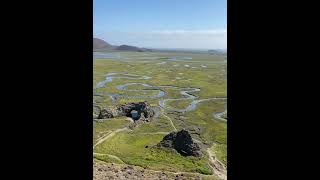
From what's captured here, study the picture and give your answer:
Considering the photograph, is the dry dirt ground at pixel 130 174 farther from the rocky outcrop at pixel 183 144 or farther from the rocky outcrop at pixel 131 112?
the rocky outcrop at pixel 131 112

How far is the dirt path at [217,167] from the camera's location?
1362 cm

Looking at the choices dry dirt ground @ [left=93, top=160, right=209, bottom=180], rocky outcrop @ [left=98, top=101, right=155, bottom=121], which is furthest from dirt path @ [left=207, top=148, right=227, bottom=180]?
rocky outcrop @ [left=98, top=101, right=155, bottom=121]

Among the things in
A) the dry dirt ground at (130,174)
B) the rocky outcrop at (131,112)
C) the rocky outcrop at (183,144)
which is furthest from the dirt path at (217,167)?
the rocky outcrop at (131,112)

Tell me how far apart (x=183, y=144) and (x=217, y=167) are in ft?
7.85

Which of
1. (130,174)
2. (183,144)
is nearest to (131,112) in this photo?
(183,144)

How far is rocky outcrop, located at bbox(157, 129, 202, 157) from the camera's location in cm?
1573

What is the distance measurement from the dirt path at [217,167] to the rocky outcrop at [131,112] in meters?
8.22

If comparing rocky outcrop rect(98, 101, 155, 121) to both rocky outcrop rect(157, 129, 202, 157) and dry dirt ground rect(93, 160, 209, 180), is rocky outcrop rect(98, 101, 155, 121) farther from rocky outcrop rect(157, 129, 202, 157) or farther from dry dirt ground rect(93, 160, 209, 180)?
dry dirt ground rect(93, 160, 209, 180)

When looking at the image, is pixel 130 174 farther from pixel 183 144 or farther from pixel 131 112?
pixel 131 112
